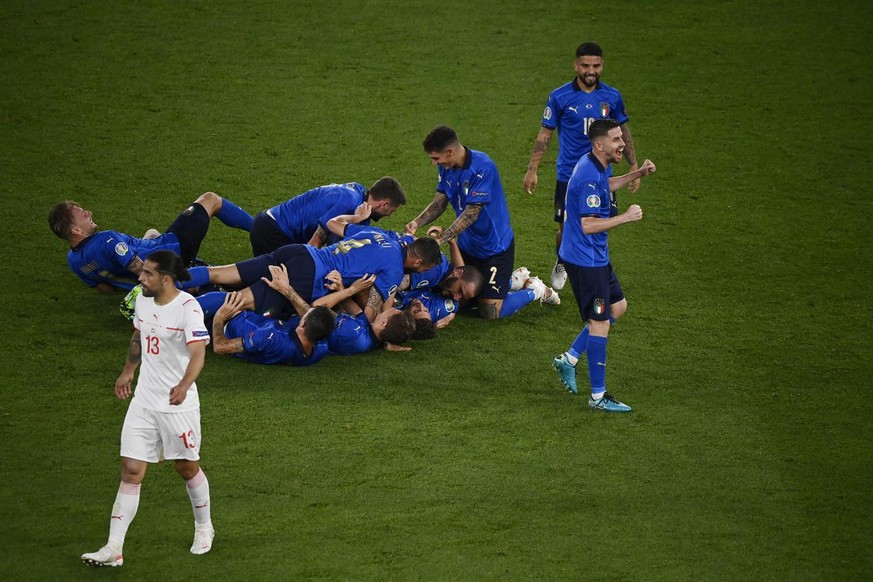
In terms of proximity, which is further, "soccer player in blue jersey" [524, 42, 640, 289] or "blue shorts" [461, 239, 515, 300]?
"soccer player in blue jersey" [524, 42, 640, 289]

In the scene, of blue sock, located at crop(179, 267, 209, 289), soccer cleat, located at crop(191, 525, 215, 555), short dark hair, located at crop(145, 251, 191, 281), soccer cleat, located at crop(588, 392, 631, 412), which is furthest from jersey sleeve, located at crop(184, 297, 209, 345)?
soccer cleat, located at crop(588, 392, 631, 412)

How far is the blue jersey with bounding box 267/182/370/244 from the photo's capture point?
8.84 m

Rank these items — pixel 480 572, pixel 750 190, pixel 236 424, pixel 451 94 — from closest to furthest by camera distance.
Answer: pixel 480 572 → pixel 236 424 → pixel 750 190 → pixel 451 94

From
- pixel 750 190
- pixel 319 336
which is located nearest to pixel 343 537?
pixel 319 336

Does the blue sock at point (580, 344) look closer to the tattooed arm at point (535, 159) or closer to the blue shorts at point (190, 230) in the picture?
the tattooed arm at point (535, 159)

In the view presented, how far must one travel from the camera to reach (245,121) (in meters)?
12.6

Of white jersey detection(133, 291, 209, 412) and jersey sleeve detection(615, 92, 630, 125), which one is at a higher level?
jersey sleeve detection(615, 92, 630, 125)

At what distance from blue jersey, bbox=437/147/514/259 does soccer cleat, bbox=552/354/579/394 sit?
1.63 metres

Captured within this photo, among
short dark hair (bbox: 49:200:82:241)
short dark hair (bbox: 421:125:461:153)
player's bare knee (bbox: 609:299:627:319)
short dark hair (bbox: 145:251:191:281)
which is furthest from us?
short dark hair (bbox: 421:125:461:153)

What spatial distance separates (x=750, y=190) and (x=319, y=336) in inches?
236

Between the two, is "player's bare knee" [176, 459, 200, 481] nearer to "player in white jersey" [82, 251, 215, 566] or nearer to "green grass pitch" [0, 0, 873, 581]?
"player in white jersey" [82, 251, 215, 566]

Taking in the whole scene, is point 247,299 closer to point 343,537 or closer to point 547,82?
point 343,537

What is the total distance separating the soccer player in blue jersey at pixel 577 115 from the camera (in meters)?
9.48

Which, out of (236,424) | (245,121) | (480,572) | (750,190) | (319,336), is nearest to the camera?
(480,572)
